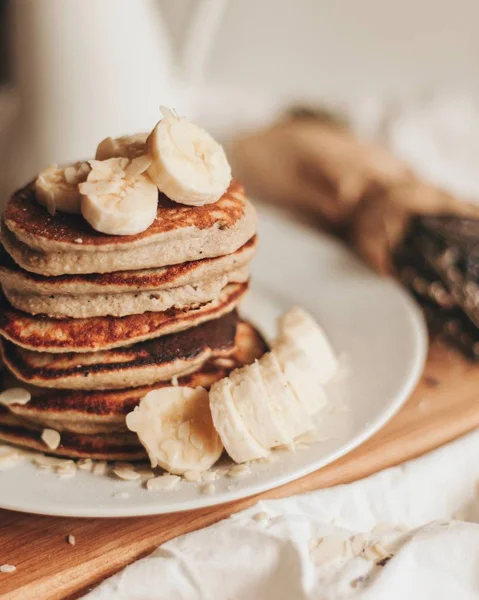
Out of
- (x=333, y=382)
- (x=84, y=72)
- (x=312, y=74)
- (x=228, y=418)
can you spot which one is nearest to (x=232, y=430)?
(x=228, y=418)

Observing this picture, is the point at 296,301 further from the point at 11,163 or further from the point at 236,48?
the point at 236,48

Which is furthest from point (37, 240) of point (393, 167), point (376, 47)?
point (376, 47)

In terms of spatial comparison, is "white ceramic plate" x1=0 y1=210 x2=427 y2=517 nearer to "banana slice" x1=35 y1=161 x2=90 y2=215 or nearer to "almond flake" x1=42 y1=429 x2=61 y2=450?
"almond flake" x1=42 y1=429 x2=61 y2=450

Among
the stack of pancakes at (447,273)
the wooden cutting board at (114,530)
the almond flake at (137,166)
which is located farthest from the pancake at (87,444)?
the stack of pancakes at (447,273)

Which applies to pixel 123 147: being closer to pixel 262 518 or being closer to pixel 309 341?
pixel 309 341

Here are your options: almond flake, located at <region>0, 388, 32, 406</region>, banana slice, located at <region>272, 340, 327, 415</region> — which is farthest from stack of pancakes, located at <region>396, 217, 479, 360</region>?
almond flake, located at <region>0, 388, 32, 406</region>

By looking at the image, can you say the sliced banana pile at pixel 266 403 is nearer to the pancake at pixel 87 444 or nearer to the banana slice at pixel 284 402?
the banana slice at pixel 284 402

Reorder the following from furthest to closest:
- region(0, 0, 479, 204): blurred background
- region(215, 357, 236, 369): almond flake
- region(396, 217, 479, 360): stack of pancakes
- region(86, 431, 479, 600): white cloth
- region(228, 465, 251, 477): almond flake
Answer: region(0, 0, 479, 204): blurred background, region(396, 217, 479, 360): stack of pancakes, region(215, 357, 236, 369): almond flake, region(228, 465, 251, 477): almond flake, region(86, 431, 479, 600): white cloth
